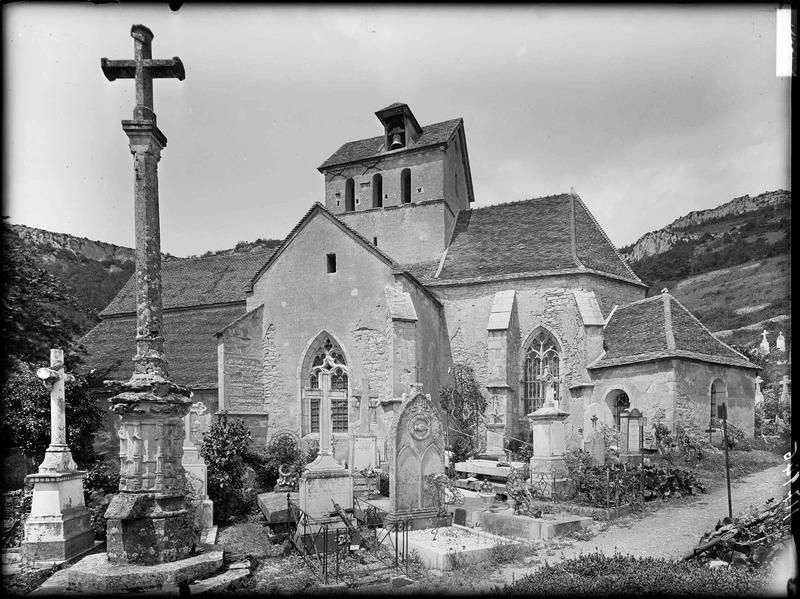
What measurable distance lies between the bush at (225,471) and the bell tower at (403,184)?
43.3ft

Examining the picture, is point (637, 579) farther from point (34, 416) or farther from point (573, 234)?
Result: point (573, 234)

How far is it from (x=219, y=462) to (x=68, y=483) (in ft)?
11.5

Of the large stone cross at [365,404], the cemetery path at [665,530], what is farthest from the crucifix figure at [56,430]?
the large stone cross at [365,404]

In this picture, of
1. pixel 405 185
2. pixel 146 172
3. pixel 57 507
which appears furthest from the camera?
pixel 405 185

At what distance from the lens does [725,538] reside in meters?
7.43

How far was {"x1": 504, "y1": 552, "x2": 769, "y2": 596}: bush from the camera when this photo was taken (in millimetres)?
5746

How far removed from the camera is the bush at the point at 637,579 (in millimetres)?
5746

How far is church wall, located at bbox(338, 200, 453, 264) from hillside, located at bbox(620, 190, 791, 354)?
15061 mm

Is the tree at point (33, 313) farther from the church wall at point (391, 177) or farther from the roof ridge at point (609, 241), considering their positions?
the roof ridge at point (609, 241)

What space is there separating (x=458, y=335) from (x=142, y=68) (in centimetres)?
1600

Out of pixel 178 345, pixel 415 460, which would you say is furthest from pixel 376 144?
pixel 415 460

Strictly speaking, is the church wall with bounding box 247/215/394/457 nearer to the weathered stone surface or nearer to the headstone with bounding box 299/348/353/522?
the headstone with bounding box 299/348/353/522

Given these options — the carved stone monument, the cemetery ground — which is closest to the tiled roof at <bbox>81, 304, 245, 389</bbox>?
the cemetery ground

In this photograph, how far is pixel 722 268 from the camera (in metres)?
49.0
